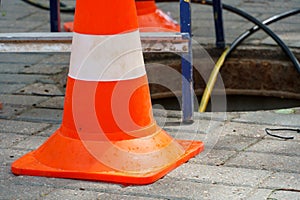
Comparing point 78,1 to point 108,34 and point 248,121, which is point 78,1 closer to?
point 108,34

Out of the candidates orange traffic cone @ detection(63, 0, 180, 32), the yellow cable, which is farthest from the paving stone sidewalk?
orange traffic cone @ detection(63, 0, 180, 32)

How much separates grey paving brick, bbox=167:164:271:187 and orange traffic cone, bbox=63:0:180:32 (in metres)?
2.28

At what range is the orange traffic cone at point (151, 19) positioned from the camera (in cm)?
543

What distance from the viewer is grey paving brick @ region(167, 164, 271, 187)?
3.06m

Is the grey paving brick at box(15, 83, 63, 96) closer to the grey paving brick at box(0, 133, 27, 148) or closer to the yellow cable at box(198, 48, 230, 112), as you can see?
the grey paving brick at box(0, 133, 27, 148)

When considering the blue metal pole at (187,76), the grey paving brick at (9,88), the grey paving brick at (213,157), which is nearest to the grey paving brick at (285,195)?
the grey paving brick at (213,157)

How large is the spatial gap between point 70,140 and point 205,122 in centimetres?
85

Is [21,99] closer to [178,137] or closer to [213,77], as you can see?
[178,137]

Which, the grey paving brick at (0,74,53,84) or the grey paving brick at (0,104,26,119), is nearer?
the grey paving brick at (0,104,26,119)

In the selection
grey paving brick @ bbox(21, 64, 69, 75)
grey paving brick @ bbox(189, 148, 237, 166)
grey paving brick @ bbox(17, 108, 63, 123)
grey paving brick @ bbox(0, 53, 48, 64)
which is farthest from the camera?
grey paving brick @ bbox(0, 53, 48, 64)

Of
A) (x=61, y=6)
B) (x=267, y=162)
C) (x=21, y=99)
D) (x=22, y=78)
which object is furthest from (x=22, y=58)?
(x=267, y=162)

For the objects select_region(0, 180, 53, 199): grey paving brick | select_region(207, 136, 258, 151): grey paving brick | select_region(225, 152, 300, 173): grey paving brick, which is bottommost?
select_region(0, 180, 53, 199): grey paving brick

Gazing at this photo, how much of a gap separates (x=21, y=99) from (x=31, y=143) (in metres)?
0.74

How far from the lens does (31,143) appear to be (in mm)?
3545
